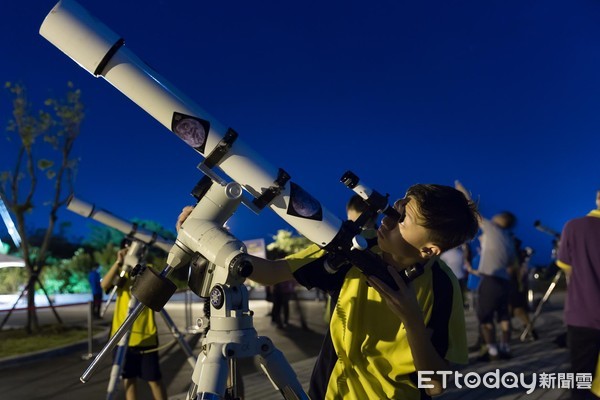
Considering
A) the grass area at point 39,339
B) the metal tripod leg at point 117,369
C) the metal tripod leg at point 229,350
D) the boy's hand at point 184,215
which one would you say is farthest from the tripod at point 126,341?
the grass area at point 39,339

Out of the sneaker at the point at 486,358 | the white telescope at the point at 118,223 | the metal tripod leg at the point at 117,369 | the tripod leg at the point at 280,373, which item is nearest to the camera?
the tripod leg at the point at 280,373

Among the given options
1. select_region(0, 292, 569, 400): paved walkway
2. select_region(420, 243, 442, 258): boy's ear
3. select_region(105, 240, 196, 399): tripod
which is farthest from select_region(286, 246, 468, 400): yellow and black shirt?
select_region(0, 292, 569, 400): paved walkway

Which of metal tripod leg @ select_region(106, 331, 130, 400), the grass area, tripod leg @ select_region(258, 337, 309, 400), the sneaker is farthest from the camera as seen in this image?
the grass area

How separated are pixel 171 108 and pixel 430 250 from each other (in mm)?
1038

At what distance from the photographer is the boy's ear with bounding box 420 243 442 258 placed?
182 cm

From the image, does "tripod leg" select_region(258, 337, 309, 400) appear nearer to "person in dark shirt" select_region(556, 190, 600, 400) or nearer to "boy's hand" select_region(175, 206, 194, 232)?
"boy's hand" select_region(175, 206, 194, 232)

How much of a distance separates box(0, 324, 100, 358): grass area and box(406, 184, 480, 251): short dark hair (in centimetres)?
800

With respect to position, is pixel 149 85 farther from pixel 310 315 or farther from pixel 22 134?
pixel 310 315

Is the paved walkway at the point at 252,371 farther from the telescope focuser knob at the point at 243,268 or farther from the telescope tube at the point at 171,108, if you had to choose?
the telescope focuser knob at the point at 243,268

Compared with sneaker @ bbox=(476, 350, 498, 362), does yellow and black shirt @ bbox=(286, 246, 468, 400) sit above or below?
above

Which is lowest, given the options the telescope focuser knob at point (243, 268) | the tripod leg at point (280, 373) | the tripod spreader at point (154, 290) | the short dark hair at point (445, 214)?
the tripod leg at point (280, 373)

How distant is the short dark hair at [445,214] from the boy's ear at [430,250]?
14mm

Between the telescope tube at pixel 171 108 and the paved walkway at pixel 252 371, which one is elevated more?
the telescope tube at pixel 171 108

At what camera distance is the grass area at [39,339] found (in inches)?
331
